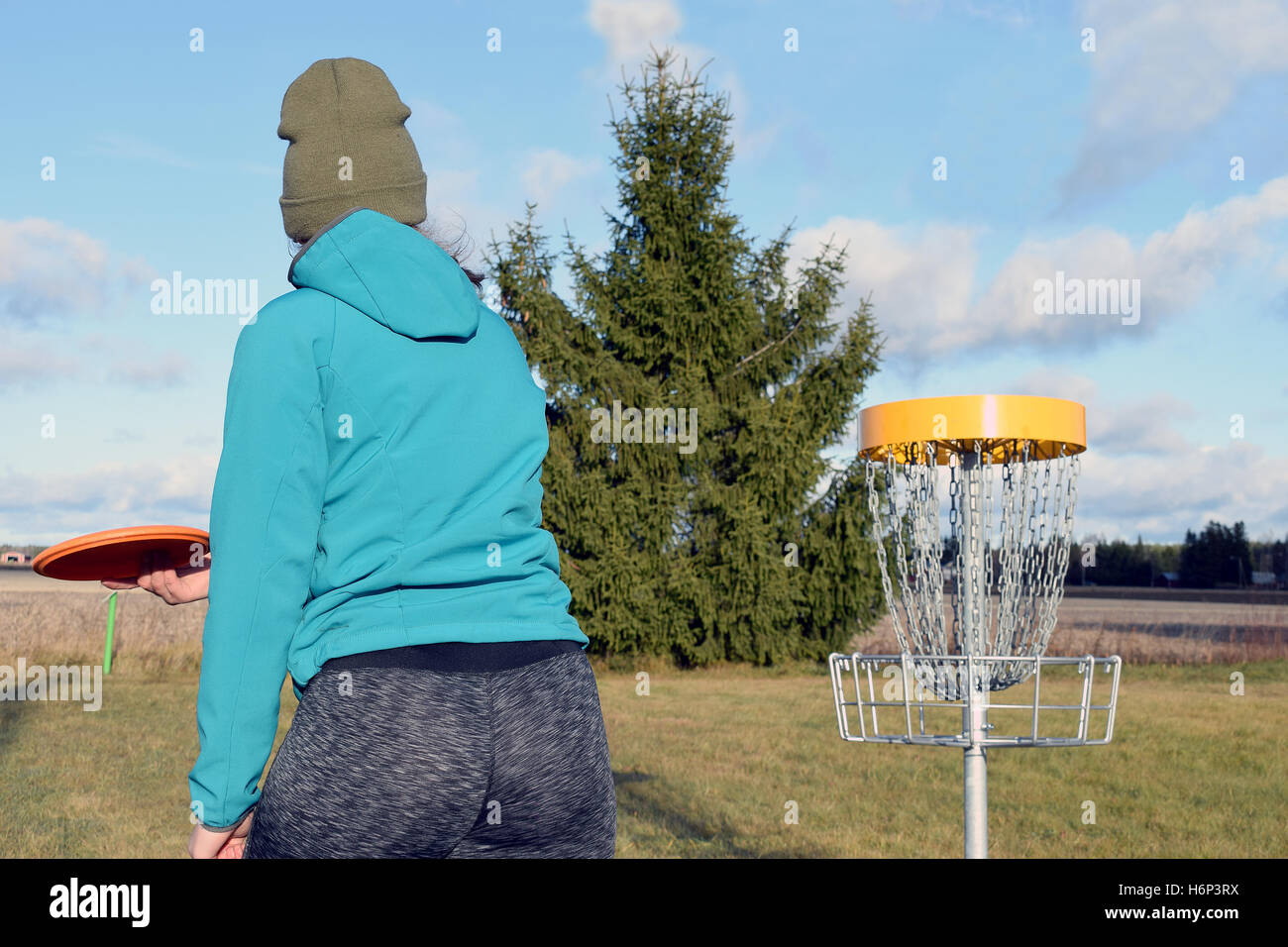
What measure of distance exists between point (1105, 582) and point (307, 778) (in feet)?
258

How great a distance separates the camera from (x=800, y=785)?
26.0 feet

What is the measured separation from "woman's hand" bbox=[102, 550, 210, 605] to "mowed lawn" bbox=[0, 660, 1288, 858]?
4565mm

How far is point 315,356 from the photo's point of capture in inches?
52.7

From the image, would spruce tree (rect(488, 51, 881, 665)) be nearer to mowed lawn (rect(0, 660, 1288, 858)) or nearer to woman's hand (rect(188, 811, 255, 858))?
mowed lawn (rect(0, 660, 1288, 858))

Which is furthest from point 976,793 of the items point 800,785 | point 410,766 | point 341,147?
point 800,785

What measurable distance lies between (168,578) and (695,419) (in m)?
14.0

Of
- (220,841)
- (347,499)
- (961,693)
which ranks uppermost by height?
(347,499)

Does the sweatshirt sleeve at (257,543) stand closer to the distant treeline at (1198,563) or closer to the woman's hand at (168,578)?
the woman's hand at (168,578)

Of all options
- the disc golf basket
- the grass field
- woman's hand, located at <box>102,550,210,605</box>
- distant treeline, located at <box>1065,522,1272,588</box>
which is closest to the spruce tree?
the grass field

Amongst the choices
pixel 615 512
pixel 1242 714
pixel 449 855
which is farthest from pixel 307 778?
pixel 615 512

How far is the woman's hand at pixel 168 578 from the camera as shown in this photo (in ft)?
6.11

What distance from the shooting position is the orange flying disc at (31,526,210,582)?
1.74 metres

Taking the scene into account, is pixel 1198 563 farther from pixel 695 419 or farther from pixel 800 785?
pixel 800 785

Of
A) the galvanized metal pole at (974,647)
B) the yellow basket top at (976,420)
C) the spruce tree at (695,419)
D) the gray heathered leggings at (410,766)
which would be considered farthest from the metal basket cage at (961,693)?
the spruce tree at (695,419)
